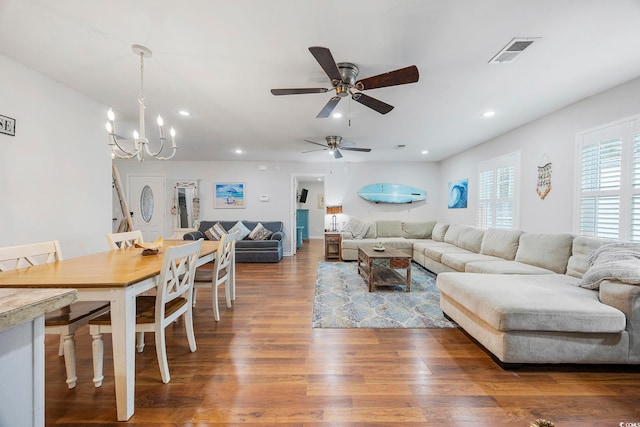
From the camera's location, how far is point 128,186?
21.0 feet

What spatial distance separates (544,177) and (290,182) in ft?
16.2

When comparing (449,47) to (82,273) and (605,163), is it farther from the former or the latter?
(82,273)

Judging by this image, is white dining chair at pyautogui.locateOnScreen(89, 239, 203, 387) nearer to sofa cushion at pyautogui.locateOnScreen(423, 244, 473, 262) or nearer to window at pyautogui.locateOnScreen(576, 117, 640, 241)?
sofa cushion at pyautogui.locateOnScreen(423, 244, 473, 262)

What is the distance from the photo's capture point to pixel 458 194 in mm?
5598

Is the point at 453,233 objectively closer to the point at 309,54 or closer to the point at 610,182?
the point at 610,182

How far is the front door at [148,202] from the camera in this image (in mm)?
6406

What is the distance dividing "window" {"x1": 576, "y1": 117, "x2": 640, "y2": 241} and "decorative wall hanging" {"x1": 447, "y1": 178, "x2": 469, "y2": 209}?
240 centimetres

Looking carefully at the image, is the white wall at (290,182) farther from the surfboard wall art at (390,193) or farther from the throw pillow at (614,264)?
the throw pillow at (614,264)

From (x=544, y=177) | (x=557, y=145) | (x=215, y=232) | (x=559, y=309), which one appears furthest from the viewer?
(x=215, y=232)

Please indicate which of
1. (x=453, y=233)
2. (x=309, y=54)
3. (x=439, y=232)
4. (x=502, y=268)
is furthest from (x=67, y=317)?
(x=439, y=232)

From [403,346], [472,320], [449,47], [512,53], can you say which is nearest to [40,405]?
[403,346]

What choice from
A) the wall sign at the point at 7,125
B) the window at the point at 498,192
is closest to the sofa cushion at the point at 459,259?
the window at the point at 498,192

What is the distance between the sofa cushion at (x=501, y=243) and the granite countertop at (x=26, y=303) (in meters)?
4.46

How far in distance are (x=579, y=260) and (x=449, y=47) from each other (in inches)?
101
